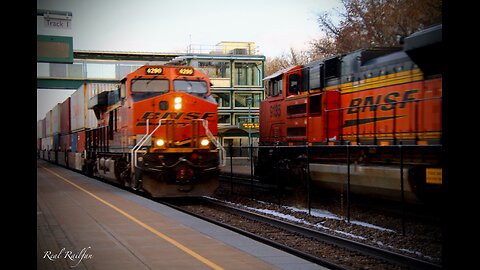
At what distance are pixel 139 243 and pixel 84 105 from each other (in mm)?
18536

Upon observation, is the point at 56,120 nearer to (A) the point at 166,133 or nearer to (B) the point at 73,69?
(A) the point at 166,133

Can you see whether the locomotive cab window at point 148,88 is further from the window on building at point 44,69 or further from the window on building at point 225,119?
the window on building at point 225,119

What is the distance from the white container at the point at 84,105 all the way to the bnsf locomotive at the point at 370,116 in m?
8.95

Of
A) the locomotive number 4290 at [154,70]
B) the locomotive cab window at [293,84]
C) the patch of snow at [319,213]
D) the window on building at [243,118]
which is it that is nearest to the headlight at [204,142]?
the locomotive number 4290 at [154,70]

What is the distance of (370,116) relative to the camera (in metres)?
12.7

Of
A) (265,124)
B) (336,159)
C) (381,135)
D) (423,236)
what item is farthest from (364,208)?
(265,124)

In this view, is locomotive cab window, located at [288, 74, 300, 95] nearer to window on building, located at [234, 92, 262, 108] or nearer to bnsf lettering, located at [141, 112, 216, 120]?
bnsf lettering, located at [141, 112, 216, 120]

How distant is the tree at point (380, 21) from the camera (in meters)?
11.1

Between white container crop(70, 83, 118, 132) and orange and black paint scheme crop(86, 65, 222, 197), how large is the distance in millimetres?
5732

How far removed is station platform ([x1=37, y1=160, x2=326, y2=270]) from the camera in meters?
6.14

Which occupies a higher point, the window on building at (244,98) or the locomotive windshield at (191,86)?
the window on building at (244,98)

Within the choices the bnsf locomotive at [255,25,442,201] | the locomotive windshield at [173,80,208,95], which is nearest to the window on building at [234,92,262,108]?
the bnsf locomotive at [255,25,442,201]

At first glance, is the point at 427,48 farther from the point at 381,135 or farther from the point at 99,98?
the point at 99,98

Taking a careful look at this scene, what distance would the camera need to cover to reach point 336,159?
14148 mm
